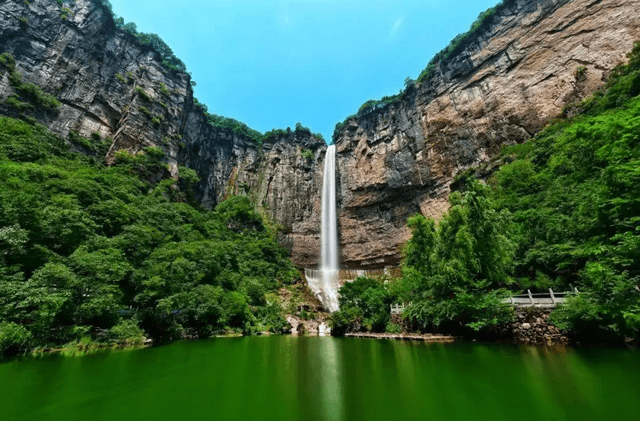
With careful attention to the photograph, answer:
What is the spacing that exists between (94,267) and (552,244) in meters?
16.5

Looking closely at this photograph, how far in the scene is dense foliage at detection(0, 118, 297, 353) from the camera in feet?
26.9

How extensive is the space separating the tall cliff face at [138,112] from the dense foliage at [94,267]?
587cm

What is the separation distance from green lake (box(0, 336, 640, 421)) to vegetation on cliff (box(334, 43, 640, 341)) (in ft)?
5.24

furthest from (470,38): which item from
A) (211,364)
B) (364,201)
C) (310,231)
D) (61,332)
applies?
(61,332)

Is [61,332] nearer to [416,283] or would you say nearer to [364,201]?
[416,283]

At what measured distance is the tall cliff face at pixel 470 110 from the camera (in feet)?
75.5

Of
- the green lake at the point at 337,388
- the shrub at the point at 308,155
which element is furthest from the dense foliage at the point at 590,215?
the shrub at the point at 308,155

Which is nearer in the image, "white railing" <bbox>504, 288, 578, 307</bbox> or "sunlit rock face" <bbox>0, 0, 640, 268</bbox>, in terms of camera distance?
"white railing" <bbox>504, 288, 578, 307</bbox>

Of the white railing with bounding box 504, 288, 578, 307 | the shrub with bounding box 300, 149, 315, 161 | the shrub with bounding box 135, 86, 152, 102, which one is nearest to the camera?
the white railing with bounding box 504, 288, 578, 307

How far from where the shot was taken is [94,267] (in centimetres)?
966

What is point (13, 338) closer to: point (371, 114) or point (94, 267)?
point (94, 267)

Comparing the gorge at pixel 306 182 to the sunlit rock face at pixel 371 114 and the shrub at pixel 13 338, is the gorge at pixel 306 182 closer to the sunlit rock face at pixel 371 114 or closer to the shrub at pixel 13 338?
the sunlit rock face at pixel 371 114

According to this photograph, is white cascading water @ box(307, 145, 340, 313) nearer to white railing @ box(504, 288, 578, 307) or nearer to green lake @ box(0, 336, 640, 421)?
white railing @ box(504, 288, 578, 307)

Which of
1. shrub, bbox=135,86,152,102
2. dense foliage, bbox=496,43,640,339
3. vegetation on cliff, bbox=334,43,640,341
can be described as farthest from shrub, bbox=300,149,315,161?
vegetation on cliff, bbox=334,43,640,341
